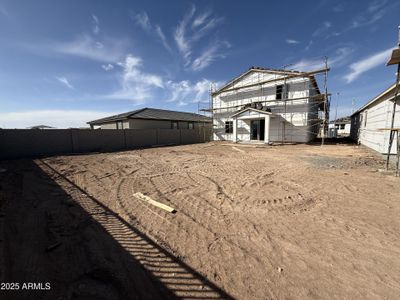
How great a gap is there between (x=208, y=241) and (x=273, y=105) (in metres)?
18.7

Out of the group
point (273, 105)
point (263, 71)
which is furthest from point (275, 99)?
point (263, 71)

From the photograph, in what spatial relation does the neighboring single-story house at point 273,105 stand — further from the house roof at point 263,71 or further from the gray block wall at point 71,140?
the gray block wall at point 71,140

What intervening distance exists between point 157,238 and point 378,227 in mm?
3900

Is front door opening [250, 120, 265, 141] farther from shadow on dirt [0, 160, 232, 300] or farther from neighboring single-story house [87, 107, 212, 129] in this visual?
shadow on dirt [0, 160, 232, 300]

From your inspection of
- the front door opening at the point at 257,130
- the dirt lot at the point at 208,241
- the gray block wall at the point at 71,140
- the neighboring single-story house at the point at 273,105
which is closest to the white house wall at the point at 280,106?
the neighboring single-story house at the point at 273,105

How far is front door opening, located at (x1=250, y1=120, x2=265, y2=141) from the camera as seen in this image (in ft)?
63.5

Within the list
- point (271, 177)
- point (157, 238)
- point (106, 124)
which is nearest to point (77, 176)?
point (157, 238)

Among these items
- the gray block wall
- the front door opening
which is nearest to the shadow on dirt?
the gray block wall

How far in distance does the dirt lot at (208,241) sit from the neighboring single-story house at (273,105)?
1307 cm

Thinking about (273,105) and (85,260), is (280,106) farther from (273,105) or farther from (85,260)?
(85,260)

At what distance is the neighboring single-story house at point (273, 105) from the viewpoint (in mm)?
17344

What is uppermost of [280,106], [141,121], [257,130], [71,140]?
[280,106]

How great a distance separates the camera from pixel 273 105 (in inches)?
746

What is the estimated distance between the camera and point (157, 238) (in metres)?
3.07
